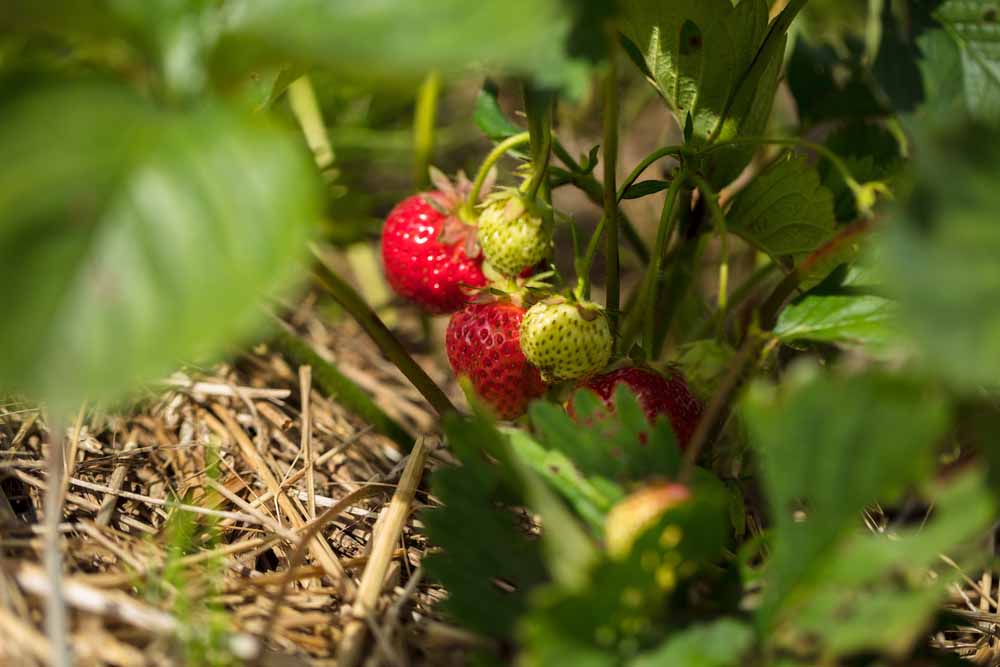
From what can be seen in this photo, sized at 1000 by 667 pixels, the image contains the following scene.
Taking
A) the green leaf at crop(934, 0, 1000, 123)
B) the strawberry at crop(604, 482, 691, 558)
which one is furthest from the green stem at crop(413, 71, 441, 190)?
the strawberry at crop(604, 482, 691, 558)

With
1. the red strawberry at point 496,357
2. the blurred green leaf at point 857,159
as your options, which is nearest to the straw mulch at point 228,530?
the red strawberry at point 496,357

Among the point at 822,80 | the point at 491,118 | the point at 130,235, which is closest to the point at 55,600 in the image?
the point at 130,235

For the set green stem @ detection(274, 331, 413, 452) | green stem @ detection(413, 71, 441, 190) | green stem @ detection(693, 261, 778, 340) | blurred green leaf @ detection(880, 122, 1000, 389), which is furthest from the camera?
green stem @ detection(413, 71, 441, 190)

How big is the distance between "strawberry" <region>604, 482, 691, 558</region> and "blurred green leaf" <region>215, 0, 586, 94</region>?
280 mm

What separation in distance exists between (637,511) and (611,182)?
339mm

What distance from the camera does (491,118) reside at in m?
1.10

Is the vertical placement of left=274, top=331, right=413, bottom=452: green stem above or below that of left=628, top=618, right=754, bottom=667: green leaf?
below

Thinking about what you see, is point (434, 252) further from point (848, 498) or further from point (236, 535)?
point (848, 498)

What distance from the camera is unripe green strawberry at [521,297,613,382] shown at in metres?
0.83

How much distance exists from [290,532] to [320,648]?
0.54ft

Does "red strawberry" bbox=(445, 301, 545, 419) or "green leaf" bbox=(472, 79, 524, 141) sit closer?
"red strawberry" bbox=(445, 301, 545, 419)

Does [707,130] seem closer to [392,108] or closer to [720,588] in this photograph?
[720,588]

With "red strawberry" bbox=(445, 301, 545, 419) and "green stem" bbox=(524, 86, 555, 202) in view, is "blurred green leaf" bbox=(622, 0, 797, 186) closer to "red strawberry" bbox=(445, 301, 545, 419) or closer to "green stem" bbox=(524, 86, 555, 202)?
"green stem" bbox=(524, 86, 555, 202)

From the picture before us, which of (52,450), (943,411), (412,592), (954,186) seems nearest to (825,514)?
(943,411)
